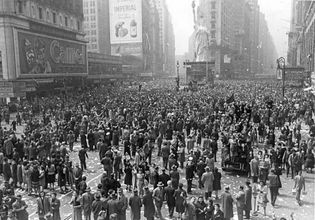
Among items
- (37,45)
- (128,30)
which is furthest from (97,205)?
(128,30)

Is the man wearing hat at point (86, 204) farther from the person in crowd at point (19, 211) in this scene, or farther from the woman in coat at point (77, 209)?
the person in crowd at point (19, 211)

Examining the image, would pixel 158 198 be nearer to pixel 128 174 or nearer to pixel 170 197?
pixel 170 197

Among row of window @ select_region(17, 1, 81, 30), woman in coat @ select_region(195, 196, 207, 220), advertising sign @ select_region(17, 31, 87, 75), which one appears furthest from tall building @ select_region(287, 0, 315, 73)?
woman in coat @ select_region(195, 196, 207, 220)

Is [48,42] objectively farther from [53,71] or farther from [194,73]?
[194,73]

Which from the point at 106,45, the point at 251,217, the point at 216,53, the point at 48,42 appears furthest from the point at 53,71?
the point at 106,45

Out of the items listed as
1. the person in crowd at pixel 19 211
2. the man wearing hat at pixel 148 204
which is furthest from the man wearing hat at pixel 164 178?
the person in crowd at pixel 19 211

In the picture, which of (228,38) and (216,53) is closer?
(216,53)
